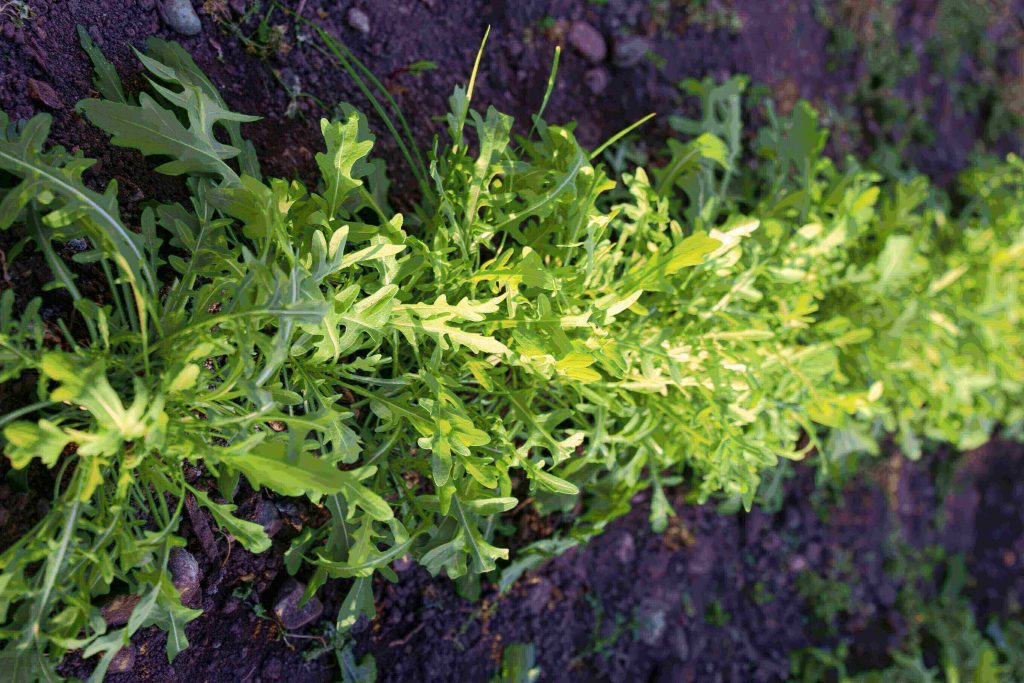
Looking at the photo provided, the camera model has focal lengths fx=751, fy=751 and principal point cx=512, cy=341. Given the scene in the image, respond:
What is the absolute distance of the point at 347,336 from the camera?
0.99 m

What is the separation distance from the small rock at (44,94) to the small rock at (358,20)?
21.6 inches

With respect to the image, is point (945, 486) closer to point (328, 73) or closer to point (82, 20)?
point (328, 73)

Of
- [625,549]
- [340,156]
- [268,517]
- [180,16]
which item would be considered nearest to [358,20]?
[180,16]

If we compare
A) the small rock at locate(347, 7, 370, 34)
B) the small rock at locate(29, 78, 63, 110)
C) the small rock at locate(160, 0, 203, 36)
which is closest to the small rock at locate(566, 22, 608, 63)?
the small rock at locate(347, 7, 370, 34)

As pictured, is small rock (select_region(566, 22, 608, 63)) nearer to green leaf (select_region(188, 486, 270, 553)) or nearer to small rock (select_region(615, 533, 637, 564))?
small rock (select_region(615, 533, 637, 564))

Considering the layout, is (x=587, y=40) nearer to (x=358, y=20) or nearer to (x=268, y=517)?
(x=358, y=20)

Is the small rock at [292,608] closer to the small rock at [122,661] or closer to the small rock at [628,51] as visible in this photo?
the small rock at [122,661]

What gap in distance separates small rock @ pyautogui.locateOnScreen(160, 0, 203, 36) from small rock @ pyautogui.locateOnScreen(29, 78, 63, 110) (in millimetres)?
236

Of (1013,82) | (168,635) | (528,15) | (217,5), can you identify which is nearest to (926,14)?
(1013,82)

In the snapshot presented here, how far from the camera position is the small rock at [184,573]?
1.11 m

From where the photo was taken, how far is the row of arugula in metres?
0.91

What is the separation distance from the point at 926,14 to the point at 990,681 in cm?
207

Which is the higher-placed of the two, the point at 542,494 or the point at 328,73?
the point at 328,73

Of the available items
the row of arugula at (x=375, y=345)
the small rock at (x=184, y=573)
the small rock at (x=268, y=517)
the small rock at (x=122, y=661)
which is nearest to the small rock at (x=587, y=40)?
the row of arugula at (x=375, y=345)
